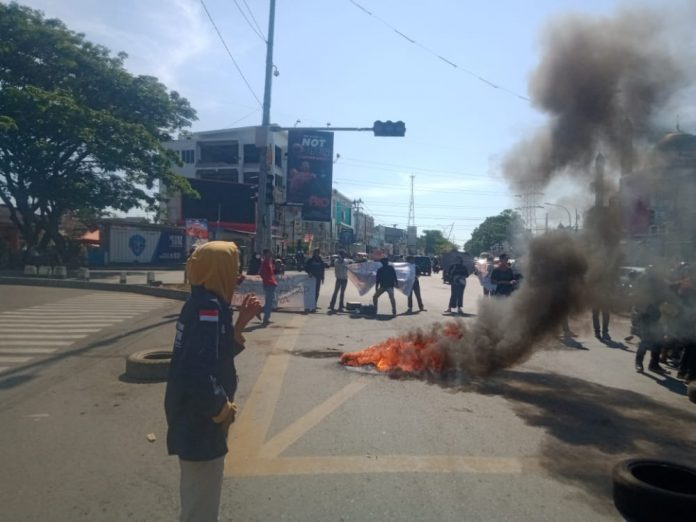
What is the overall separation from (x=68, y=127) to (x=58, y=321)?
18.9 metres

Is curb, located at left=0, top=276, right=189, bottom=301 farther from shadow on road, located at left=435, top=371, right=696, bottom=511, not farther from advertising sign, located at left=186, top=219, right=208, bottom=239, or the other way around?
shadow on road, located at left=435, top=371, right=696, bottom=511

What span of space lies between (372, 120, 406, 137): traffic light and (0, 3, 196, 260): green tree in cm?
1905

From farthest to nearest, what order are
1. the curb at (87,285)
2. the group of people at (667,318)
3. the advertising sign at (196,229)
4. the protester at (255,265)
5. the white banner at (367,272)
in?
the advertising sign at (196,229) → the curb at (87,285) → the protester at (255,265) → the white banner at (367,272) → the group of people at (667,318)

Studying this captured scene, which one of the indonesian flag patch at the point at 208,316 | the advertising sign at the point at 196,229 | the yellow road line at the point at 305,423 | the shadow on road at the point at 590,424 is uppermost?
the advertising sign at the point at 196,229

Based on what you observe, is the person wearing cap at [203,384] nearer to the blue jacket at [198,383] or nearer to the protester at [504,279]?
the blue jacket at [198,383]

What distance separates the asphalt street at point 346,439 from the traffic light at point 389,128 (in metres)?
8.83

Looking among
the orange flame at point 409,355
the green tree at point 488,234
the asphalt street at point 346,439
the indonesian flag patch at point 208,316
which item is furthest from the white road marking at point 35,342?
the green tree at point 488,234

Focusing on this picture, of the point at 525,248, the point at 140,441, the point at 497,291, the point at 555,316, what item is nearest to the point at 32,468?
the point at 140,441

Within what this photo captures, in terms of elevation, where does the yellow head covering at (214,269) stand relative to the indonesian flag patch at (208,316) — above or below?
above

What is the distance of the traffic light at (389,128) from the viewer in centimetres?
1667

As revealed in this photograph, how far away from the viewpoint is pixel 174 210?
5872 centimetres

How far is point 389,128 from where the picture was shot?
54.8 ft

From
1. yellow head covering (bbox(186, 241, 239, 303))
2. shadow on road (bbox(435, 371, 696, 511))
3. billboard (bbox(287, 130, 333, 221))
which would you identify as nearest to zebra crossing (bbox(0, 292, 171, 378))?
yellow head covering (bbox(186, 241, 239, 303))

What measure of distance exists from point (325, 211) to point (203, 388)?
4824 cm
